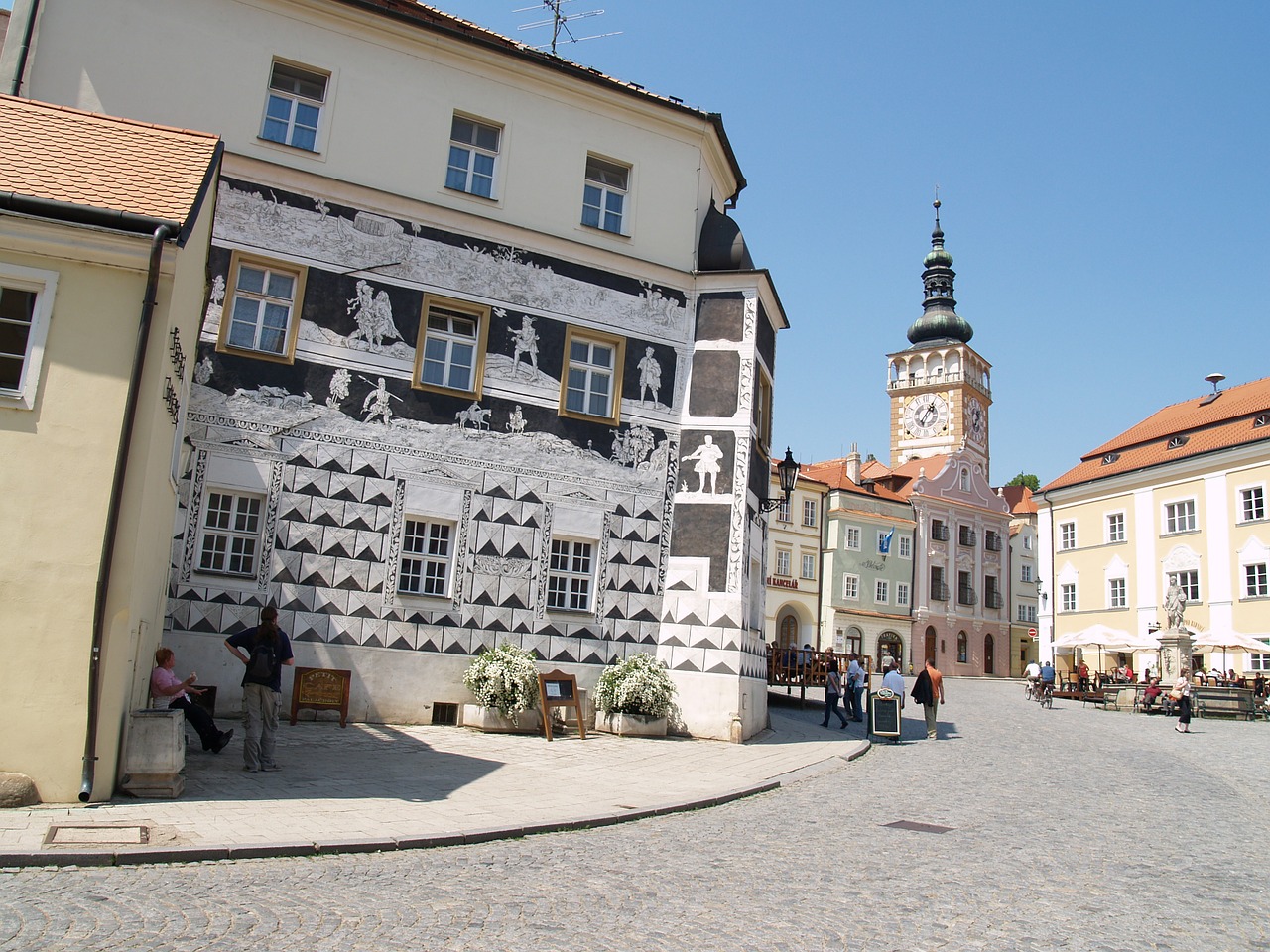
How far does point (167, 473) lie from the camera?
12.3 metres

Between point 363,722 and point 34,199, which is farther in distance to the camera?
point 363,722

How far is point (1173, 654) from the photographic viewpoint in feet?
118

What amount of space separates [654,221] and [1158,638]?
1048 inches

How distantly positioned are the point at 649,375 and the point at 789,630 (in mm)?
44763

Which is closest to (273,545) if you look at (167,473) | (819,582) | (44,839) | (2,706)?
(167,473)

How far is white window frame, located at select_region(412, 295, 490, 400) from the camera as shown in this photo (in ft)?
60.0

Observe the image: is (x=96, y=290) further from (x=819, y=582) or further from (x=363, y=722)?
(x=819, y=582)

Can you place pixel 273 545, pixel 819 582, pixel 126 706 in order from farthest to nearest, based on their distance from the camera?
pixel 819 582 → pixel 273 545 → pixel 126 706

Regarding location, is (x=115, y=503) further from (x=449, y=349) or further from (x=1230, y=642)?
(x=1230, y=642)

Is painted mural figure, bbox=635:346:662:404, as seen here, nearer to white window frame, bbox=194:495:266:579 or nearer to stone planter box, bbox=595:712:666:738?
stone planter box, bbox=595:712:666:738

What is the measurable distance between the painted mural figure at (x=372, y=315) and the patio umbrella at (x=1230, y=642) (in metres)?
33.8

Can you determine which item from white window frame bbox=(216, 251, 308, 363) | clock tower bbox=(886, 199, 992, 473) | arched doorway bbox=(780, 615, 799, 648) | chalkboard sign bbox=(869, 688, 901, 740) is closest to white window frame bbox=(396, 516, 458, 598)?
white window frame bbox=(216, 251, 308, 363)

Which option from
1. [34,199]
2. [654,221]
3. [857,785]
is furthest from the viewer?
[654,221]

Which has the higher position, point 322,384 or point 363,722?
point 322,384
